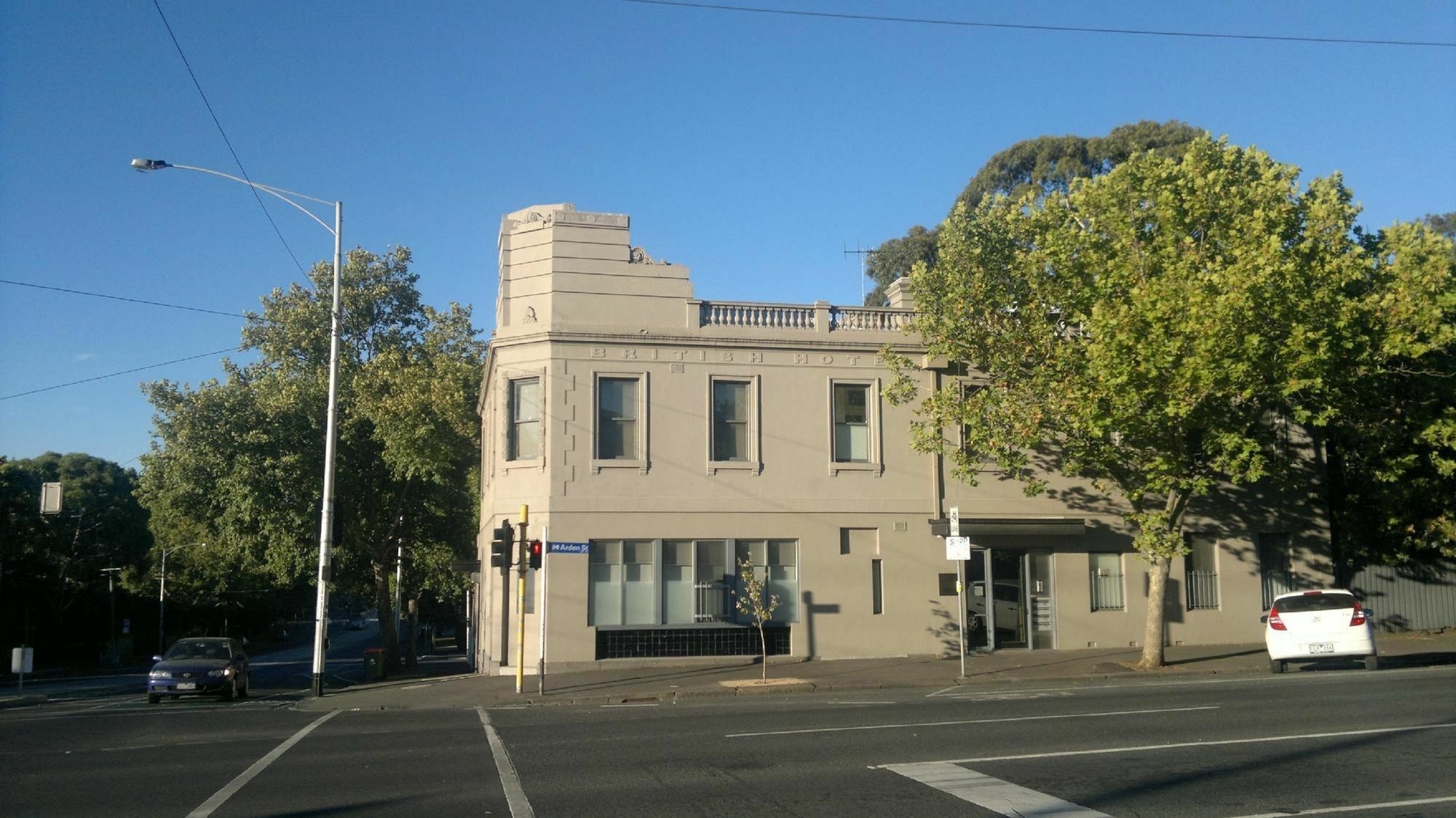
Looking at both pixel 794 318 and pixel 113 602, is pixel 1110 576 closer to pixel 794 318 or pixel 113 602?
pixel 794 318

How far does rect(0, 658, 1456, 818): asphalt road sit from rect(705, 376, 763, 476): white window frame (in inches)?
324

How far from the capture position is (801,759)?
11172mm

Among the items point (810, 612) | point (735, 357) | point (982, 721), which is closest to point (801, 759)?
point (982, 721)

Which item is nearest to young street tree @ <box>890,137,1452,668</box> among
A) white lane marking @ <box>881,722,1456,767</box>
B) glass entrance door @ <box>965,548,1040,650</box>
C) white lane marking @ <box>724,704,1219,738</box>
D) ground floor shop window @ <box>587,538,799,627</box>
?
glass entrance door @ <box>965,548,1040,650</box>

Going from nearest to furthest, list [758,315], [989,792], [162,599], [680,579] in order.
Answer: [989,792] < [680,579] < [758,315] < [162,599]

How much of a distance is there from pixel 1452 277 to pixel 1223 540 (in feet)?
25.2

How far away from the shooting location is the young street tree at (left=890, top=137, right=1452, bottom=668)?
1997cm

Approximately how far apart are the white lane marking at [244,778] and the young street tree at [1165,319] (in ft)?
46.1

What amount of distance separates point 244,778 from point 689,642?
46.4 feet

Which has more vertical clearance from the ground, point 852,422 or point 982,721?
point 852,422

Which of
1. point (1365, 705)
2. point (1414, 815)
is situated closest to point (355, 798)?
point (1414, 815)

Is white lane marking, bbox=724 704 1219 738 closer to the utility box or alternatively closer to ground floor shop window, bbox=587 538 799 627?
ground floor shop window, bbox=587 538 799 627

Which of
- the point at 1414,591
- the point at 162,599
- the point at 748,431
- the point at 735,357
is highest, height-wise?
the point at 735,357

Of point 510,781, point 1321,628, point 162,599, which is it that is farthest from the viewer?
point 162,599
